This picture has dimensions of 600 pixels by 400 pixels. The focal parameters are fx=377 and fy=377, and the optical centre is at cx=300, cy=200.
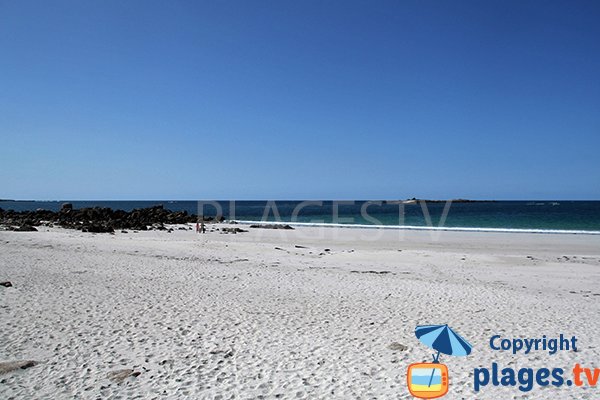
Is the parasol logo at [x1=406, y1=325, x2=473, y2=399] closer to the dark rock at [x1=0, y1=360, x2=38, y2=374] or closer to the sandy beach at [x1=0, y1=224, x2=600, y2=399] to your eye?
the sandy beach at [x1=0, y1=224, x2=600, y2=399]

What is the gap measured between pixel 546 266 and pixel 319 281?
10208 millimetres

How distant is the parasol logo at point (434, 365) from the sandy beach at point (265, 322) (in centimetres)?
15

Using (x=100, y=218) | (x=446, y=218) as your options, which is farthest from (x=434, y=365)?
(x=446, y=218)

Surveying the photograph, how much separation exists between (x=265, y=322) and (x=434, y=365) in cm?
327

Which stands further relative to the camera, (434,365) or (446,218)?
(446,218)

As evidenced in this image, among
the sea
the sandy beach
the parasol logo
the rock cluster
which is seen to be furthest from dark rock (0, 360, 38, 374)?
the sea

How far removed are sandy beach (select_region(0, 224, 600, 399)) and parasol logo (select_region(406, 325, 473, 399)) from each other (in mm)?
146

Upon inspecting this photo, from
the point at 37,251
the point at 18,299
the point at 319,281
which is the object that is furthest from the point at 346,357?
the point at 37,251

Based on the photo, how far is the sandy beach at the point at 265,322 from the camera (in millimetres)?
4949

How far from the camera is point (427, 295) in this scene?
9.97m

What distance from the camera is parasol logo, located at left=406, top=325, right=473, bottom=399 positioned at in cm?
493

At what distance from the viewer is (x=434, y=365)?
5.62 metres

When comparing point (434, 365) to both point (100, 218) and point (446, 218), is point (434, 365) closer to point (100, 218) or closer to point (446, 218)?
point (100, 218)

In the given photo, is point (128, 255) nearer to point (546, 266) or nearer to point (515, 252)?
point (546, 266)
